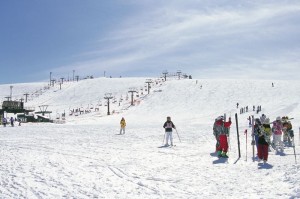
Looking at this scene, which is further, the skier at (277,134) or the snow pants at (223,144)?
the skier at (277,134)

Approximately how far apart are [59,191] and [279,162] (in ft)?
25.0

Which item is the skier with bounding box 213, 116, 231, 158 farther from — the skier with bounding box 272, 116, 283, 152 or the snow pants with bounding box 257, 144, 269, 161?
the skier with bounding box 272, 116, 283, 152

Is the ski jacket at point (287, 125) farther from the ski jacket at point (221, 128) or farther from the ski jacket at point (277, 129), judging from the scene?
the ski jacket at point (221, 128)

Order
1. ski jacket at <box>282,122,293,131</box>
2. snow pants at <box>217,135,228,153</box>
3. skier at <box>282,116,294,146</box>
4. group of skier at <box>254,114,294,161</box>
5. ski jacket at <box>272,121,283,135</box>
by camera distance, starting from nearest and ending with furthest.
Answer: group of skier at <box>254,114,294,161</box> < snow pants at <box>217,135,228,153</box> < ski jacket at <box>272,121,283,135</box> < skier at <box>282,116,294,146</box> < ski jacket at <box>282,122,293,131</box>

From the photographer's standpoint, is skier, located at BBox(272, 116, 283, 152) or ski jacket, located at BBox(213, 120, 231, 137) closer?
ski jacket, located at BBox(213, 120, 231, 137)

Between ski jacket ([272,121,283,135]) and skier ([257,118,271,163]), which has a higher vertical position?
ski jacket ([272,121,283,135])

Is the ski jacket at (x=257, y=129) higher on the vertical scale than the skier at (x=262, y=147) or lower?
higher

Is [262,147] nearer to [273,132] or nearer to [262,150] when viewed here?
[262,150]

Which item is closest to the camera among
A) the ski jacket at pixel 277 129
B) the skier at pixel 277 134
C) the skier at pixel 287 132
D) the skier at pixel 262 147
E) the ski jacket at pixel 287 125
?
the skier at pixel 262 147

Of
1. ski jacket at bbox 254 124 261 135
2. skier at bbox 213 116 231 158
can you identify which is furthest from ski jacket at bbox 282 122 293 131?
skier at bbox 213 116 231 158

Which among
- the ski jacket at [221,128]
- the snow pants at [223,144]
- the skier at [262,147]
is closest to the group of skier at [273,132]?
the skier at [262,147]

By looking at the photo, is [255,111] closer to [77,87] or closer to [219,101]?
[219,101]

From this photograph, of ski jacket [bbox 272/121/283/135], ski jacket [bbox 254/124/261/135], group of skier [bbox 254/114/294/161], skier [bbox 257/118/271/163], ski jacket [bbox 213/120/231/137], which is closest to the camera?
skier [bbox 257/118/271/163]

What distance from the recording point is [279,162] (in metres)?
13.0
